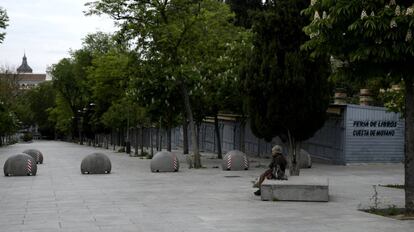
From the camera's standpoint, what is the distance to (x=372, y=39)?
11445 millimetres

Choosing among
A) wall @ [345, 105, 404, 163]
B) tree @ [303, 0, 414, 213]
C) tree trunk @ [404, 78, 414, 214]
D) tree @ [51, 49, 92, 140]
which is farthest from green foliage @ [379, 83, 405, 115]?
tree @ [51, 49, 92, 140]

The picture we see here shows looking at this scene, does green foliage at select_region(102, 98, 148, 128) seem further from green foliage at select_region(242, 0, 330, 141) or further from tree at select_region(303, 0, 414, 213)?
tree at select_region(303, 0, 414, 213)

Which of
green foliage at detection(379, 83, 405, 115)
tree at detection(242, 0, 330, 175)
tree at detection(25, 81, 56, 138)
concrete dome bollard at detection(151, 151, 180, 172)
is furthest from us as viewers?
tree at detection(25, 81, 56, 138)

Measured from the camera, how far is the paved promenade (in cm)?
1133

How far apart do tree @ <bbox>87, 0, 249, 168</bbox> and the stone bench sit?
43.6 feet

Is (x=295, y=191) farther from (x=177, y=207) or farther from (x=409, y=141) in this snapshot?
(x=409, y=141)

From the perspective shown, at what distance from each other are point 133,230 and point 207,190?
780cm

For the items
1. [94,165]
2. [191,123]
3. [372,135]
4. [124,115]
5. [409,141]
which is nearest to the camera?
[409,141]

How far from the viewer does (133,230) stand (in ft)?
35.6

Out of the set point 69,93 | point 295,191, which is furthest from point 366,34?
point 69,93

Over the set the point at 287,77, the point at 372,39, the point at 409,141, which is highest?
the point at 287,77

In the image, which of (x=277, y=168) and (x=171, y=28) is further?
(x=171, y=28)

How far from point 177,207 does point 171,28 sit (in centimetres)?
1483

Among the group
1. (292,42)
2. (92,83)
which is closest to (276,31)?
(292,42)
